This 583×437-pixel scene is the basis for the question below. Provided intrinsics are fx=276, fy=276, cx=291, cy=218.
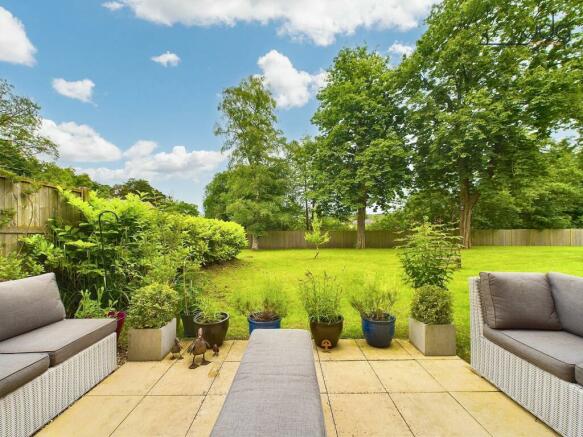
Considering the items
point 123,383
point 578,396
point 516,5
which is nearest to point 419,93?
point 516,5

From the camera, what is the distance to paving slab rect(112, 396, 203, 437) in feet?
6.04

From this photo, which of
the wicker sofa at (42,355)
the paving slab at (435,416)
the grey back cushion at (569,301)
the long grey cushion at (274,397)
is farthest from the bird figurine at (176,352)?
the grey back cushion at (569,301)

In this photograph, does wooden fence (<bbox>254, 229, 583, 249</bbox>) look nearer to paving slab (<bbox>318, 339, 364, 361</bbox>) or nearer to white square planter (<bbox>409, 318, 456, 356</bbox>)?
paving slab (<bbox>318, 339, 364, 361</bbox>)

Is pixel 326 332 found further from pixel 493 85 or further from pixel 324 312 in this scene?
pixel 493 85

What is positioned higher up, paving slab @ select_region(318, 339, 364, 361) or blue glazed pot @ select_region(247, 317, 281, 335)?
blue glazed pot @ select_region(247, 317, 281, 335)

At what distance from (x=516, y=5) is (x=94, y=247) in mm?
16698

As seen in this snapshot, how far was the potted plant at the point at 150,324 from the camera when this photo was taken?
113 inches

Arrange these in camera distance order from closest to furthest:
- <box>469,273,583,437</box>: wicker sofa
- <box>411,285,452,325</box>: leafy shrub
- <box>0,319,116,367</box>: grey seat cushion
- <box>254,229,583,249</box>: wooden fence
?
<box>469,273,583,437</box>: wicker sofa, <box>0,319,116,367</box>: grey seat cushion, <box>411,285,452,325</box>: leafy shrub, <box>254,229,583,249</box>: wooden fence

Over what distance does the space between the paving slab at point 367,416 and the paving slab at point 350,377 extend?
86mm

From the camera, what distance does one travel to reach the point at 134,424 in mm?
1919

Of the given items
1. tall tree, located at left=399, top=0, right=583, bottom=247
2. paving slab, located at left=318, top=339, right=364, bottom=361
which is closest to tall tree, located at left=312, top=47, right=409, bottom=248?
tall tree, located at left=399, top=0, right=583, bottom=247

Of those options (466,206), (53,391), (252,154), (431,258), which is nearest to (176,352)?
(53,391)

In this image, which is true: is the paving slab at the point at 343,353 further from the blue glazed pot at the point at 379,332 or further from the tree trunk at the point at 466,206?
the tree trunk at the point at 466,206

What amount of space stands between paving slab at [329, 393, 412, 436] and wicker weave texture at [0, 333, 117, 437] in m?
2.01
